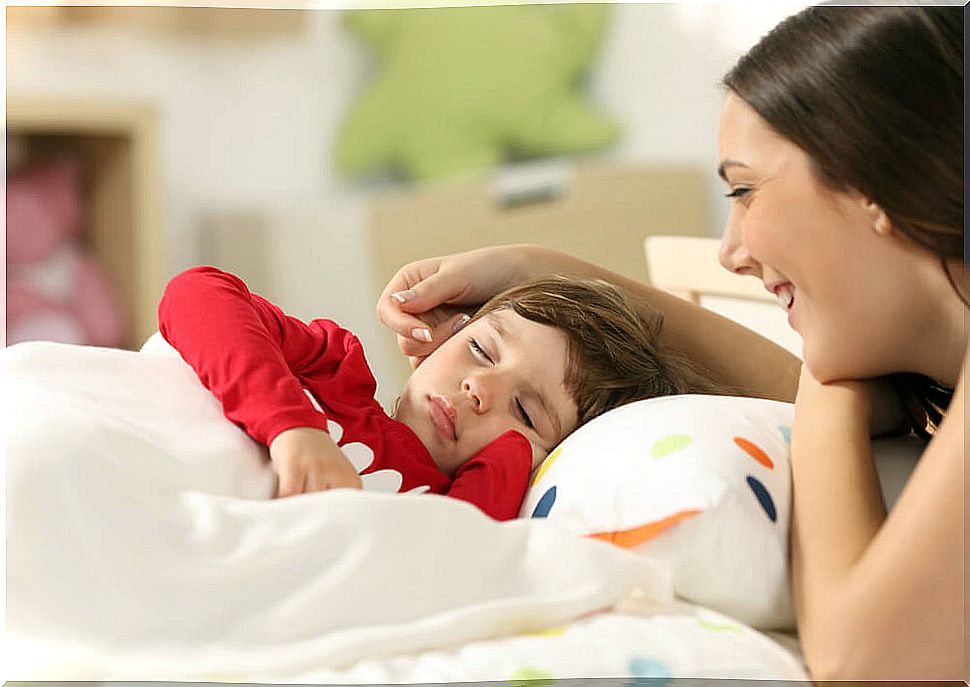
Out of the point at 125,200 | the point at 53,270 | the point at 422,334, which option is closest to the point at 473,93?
the point at 125,200

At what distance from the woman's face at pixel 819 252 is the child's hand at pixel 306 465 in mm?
345

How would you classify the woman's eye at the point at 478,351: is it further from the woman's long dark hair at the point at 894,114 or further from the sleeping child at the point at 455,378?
the woman's long dark hair at the point at 894,114

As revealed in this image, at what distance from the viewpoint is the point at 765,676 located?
2.01 ft

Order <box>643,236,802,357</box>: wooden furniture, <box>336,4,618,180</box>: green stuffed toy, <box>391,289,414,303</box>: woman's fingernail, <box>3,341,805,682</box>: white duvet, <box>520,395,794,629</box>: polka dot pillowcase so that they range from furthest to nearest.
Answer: <box>336,4,618,180</box>: green stuffed toy, <box>643,236,802,357</box>: wooden furniture, <box>391,289,414,303</box>: woman's fingernail, <box>520,395,794,629</box>: polka dot pillowcase, <box>3,341,805,682</box>: white duvet

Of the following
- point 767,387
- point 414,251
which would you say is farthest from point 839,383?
point 414,251

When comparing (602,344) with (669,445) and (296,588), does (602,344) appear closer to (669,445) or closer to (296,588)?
(669,445)

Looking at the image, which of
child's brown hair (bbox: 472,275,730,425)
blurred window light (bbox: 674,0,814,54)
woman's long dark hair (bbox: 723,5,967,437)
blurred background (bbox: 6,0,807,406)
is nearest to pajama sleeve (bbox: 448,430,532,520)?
child's brown hair (bbox: 472,275,730,425)

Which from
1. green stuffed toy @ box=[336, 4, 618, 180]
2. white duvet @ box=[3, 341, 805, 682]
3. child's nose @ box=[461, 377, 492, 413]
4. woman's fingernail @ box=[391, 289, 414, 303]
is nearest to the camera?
white duvet @ box=[3, 341, 805, 682]

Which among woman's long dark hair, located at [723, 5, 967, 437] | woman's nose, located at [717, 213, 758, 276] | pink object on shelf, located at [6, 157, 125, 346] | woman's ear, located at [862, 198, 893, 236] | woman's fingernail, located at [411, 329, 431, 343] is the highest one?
woman's long dark hair, located at [723, 5, 967, 437]

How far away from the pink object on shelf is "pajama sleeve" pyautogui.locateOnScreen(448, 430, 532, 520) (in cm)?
145

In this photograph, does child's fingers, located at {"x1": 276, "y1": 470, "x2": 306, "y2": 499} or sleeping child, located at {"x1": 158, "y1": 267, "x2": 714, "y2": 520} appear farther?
sleeping child, located at {"x1": 158, "y1": 267, "x2": 714, "y2": 520}

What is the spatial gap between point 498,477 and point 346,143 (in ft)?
5.34

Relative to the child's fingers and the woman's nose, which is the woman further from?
the child's fingers

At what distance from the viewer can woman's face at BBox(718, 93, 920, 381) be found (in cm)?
73
